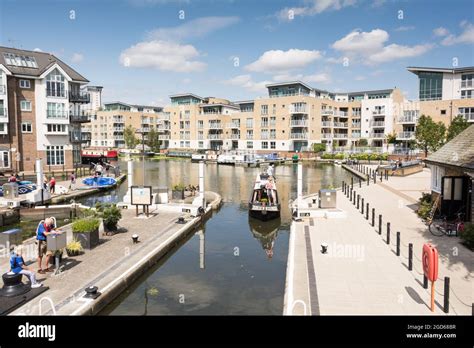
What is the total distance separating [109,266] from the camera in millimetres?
13836

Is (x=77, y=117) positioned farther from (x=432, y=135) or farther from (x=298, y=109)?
(x=432, y=135)

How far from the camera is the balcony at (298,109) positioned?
8231 centimetres

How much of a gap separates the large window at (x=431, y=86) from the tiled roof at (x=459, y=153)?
5487 centimetres

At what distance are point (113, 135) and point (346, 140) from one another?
67783 millimetres

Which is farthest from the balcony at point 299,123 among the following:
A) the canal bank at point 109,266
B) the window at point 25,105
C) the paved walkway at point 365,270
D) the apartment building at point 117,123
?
the canal bank at point 109,266

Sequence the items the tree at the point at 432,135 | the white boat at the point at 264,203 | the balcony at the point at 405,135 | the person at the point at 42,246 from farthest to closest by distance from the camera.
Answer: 1. the balcony at the point at 405,135
2. the tree at the point at 432,135
3. the white boat at the point at 264,203
4. the person at the point at 42,246

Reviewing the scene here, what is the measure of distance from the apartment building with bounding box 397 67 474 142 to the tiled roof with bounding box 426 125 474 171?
50.6 m

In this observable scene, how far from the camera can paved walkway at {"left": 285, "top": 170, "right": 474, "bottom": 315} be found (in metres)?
10.6

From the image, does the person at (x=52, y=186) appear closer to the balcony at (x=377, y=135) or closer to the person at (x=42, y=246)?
the person at (x=42, y=246)

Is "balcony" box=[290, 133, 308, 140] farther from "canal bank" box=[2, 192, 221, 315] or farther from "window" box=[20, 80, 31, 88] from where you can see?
"canal bank" box=[2, 192, 221, 315]

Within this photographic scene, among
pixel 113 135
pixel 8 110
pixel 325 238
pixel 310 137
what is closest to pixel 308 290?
pixel 325 238

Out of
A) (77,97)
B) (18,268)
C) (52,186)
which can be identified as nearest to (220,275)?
(18,268)

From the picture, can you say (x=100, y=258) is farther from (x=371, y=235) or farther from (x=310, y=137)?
(x=310, y=137)
